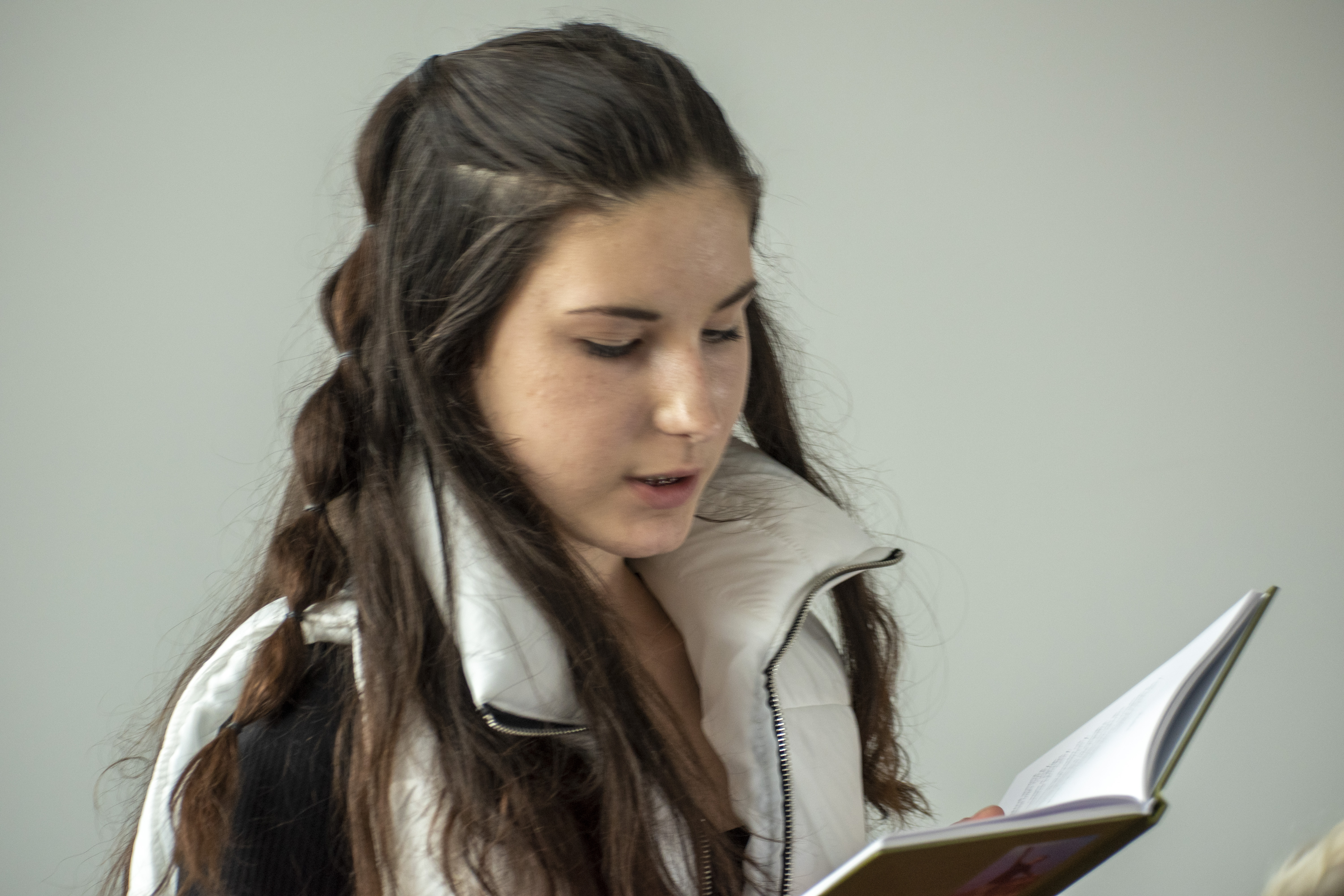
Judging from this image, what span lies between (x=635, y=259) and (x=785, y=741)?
407 millimetres

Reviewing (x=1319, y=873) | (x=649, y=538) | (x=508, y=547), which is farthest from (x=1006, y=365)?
(x=1319, y=873)

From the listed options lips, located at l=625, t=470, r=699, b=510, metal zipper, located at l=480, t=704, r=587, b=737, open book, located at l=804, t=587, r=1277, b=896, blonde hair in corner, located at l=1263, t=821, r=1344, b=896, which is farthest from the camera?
lips, located at l=625, t=470, r=699, b=510

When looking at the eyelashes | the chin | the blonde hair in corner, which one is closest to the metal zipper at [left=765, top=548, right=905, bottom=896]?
the chin

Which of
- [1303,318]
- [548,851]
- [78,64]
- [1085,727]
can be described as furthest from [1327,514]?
[78,64]

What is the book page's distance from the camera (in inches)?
24.4

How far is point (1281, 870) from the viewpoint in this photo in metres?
0.48

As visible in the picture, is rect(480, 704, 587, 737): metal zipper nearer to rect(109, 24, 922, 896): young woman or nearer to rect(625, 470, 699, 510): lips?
rect(109, 24, 922, 896): young woman

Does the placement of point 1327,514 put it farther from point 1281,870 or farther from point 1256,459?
point 1281,870

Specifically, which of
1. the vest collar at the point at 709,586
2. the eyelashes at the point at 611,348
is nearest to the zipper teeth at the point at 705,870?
the vest collar at the point at 709,586

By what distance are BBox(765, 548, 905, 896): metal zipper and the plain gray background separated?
0.59 m

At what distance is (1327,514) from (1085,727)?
1.18 meters

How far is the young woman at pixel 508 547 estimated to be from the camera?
72 centimetres

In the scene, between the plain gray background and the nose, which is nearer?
the nose

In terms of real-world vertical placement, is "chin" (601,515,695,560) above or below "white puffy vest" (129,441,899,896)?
above
